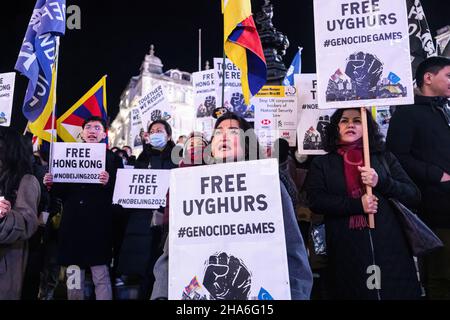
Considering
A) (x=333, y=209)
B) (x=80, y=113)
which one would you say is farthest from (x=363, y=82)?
(x=80, y=113)

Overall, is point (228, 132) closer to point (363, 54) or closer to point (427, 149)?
point (363, 54)

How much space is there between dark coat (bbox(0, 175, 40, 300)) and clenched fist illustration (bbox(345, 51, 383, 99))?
2.75 metres

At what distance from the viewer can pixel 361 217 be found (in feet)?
10.7

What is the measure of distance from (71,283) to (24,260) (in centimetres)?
110

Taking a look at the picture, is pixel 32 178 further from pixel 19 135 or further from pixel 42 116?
pixel 42 116

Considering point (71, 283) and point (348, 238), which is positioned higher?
point (348, 238)

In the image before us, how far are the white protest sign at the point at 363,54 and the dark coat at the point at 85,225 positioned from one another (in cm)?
265

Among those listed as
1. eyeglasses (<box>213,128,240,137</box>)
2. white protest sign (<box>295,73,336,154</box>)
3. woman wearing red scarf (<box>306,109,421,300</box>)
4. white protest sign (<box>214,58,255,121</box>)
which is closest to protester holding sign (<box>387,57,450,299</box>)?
woman wearing red scarf (<box>306,109,421,300</box>)

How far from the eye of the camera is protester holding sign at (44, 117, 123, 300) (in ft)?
14.9

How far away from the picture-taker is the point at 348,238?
3.28 m

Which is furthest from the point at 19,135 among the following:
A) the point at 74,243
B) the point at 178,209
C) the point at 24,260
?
the point at 178,209

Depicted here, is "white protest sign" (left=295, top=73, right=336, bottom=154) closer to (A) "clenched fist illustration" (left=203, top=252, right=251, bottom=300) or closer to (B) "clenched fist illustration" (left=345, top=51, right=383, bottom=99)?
(B) "clenched fist illustration" (left=345, top=51, right=383, bottom=99)
